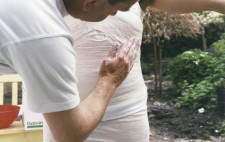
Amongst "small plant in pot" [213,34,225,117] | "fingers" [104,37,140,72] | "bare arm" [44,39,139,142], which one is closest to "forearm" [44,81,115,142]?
"bare arm" [44,39,139,142]

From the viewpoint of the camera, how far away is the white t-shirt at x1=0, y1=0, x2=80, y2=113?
100cm

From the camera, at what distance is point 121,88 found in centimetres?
170

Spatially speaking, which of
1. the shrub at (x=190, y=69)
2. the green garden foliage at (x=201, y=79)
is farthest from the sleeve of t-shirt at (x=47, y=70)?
the shrub at (x=190, y=69)

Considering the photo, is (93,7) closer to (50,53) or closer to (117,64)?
(50,53)

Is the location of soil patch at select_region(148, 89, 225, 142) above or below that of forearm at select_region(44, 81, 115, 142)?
below

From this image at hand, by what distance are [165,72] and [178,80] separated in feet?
4.29

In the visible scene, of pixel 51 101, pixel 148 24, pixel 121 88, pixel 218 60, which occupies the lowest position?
pixel 218 60

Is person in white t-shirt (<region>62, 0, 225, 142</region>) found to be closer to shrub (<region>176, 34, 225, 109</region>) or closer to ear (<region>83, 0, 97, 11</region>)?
ear (<region>83, 0, 97, 11</region>)

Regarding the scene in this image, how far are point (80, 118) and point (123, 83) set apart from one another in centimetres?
55

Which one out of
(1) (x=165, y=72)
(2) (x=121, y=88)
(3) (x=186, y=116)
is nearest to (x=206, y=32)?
(1) (x=165, y=72)

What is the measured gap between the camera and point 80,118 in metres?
1.18

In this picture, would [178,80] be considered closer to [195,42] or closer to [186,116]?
[186,116]

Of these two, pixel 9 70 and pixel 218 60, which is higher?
pixel 9 70

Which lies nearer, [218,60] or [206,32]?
[218,60]
